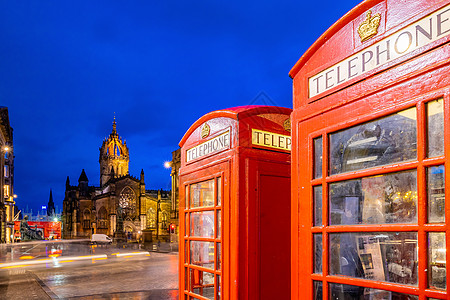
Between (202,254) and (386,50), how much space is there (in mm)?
3036

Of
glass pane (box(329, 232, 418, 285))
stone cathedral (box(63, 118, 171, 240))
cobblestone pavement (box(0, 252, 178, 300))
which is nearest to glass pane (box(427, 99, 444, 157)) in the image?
glass pane (box(329, 232, 418, 285))

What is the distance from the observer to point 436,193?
172cm

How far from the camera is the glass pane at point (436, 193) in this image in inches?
66.9

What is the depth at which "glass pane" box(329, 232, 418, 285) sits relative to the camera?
1.88m

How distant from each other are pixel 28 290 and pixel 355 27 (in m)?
11.2

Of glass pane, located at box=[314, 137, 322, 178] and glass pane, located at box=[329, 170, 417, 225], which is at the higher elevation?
glass pane, located at box=[314, 137, 322, 178]

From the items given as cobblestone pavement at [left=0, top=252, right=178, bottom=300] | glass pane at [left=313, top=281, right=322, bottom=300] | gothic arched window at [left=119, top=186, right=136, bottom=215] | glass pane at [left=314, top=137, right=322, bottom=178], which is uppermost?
glass pane at [left=314, top=137, right=322, bottom=178]

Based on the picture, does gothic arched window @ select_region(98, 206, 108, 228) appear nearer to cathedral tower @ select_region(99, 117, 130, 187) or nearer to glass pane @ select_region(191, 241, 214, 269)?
cathedral tower @ select_region(99, 117, 130, 187)

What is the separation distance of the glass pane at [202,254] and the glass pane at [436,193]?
2.67 meters

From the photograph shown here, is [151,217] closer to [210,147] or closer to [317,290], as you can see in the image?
[210,147]

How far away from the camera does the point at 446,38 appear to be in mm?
1703

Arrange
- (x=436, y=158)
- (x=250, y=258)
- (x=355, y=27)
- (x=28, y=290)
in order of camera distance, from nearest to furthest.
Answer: (x=436, y=158) < (x=355, y=27) < (x=250, y=258) < (x=28, y=290)

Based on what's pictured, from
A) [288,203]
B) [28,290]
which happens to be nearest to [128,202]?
[28,290]

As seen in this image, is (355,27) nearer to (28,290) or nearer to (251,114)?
(251,114)
